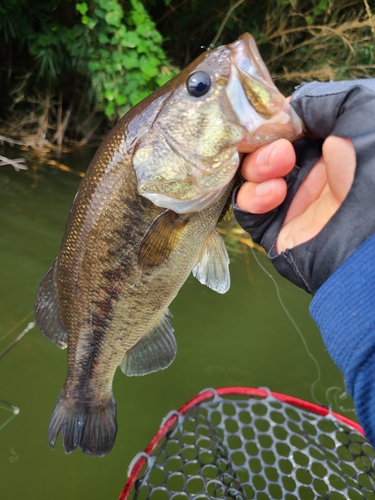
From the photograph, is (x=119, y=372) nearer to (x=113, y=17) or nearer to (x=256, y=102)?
(x=256, y=102)

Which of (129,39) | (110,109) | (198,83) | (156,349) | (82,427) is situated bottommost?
(82,427)

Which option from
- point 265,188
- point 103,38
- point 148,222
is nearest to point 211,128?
point 265,188

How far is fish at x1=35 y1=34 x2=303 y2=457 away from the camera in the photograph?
1228 millimetres

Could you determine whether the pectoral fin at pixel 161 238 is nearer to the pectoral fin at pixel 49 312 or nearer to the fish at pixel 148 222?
the fish at pixel 148 222

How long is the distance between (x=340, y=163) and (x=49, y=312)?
54.7 inches

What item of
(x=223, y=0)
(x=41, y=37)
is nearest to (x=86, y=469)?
(x=41, y=37)

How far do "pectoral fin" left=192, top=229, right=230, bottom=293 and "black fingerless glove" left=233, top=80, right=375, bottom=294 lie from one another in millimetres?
177

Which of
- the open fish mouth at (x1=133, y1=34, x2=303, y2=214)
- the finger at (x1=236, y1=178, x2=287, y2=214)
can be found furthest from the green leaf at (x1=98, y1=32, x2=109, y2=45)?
the finger at (x1=236, y1=178, x2=287, y2=214)

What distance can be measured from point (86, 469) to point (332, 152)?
7.67 ft

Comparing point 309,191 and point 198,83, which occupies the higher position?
point 198,83

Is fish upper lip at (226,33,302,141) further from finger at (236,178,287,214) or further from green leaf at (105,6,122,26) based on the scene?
green leaf at (105,6,122,26)

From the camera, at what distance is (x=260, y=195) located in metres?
1.29

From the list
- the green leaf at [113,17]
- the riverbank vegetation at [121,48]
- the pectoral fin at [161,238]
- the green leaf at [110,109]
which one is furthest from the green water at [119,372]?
the green leaf at [113,17]

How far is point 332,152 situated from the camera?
3.84 ft
